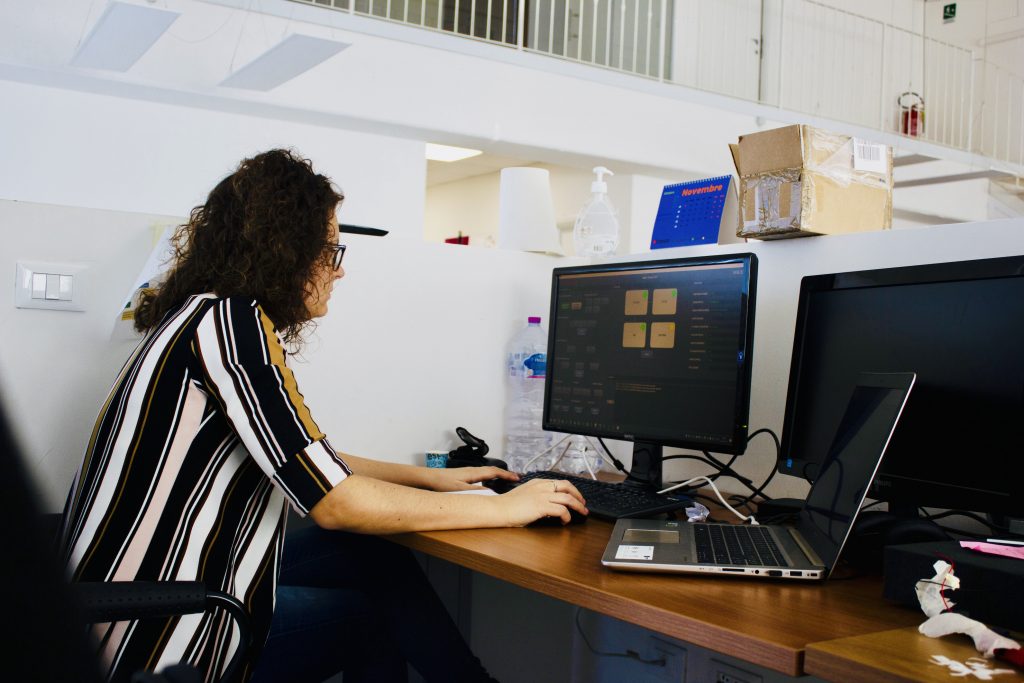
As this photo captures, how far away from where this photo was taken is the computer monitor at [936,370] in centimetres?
110

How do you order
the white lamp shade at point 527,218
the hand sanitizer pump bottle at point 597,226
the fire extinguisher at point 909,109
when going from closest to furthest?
the white lamp shade at point 527,218
the hand sanitizer pump bottle at point 597,226
the fire extinguisher at point 909,109

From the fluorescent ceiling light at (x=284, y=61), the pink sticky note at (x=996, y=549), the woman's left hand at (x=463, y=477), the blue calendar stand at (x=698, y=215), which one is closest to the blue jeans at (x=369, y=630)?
the woman's left hand at (x=463, y=477)

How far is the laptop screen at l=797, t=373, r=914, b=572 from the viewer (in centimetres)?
104

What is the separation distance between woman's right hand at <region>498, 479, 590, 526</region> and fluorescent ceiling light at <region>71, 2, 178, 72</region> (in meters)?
2.05

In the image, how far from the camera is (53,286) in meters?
1.68

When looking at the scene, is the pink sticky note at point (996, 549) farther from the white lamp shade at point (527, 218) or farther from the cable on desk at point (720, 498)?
the white lamp shade at point (527, 218)

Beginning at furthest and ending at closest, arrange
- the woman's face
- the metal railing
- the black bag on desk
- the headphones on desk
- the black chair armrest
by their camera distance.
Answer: the metal railing, the headphones on desk, the woman's face, the black chair armrest, the black bag on desk

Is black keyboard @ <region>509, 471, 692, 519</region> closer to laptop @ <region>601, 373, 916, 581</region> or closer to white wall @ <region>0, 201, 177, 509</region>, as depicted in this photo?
laptop @ <region>601, 373, 916, 581</region>

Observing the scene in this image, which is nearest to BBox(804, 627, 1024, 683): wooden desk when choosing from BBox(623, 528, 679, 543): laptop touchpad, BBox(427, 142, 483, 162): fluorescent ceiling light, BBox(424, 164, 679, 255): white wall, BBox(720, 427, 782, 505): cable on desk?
BBox(623, 528, 679, 543): laptop touchpad

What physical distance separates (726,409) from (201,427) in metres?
0.86

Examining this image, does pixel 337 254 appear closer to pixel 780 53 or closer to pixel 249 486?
pixel 249 486

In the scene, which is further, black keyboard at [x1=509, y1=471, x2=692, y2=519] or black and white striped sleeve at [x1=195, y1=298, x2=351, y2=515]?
black keyboard at [x1=509, y1=471, x2=692, y2=519]

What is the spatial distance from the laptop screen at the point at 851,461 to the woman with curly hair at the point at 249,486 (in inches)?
14.8

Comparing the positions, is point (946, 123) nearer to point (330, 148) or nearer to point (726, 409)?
point (330, 148)
